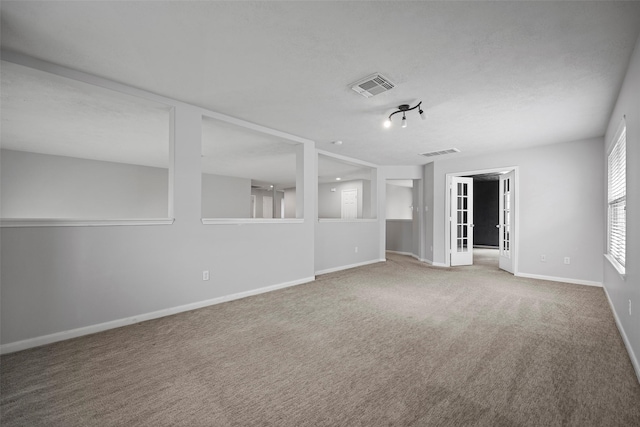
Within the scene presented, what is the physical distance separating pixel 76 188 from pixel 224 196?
12.2 ft

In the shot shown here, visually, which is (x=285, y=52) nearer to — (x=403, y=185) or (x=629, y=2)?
(x=629, y=2)

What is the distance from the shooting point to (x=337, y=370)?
206 centimetres

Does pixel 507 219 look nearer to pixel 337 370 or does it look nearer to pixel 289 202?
pixel 337 370

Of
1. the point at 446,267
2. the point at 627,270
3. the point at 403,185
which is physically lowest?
the point at 446,267

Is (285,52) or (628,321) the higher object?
(285,52)

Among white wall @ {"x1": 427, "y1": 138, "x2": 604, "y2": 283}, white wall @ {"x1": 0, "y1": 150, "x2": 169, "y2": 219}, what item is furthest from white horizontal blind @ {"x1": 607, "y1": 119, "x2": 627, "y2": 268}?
white wall @ {"x1": 0, "y1": 150, "x2": 169, "y2": 219}

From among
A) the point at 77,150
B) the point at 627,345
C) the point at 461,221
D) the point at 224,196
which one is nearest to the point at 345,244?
the point at 461,221

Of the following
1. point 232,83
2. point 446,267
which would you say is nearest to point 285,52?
point 232,83

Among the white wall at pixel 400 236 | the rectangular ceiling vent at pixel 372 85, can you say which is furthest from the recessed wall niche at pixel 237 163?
the white wall at pixel 400 236

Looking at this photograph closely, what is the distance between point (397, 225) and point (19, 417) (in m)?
8.46

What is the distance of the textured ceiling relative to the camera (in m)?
1.88

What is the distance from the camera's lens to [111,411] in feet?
5.31

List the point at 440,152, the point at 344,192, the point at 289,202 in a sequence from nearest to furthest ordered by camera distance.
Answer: the point at 440,152 → the point at 344,192 → the point at 289,202

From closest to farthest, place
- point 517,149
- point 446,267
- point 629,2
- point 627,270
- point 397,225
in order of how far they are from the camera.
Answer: point 629,2 < point 627,270 < point 517,149 < point 446,267 < point 397,225
